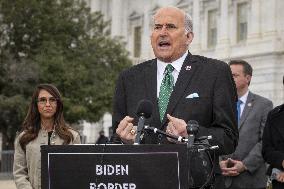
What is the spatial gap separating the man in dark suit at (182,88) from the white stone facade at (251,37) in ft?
118

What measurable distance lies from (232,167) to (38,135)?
7.04 feet

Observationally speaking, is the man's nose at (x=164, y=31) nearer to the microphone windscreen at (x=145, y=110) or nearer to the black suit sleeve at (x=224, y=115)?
the black suit sleeve at (x=224, y=115)

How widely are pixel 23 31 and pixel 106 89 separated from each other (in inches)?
193

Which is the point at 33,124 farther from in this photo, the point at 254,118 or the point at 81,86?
the point at 81,86

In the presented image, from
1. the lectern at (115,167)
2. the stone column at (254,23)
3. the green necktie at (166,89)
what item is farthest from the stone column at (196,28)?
A: the lectern at (115,167)

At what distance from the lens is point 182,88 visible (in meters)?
4.34

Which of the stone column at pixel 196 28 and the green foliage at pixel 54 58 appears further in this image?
the stone column at pixel 196 28

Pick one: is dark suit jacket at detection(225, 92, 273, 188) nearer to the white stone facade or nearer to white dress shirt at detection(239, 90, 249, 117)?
white dress shirt at detection(239, 90, 249, 117)

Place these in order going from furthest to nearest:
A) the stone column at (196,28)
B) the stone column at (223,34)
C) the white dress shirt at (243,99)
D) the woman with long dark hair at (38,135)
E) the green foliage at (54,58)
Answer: the stone column at (196,28) < the stone column at (223,34) < the green foliage at (54,58) < the white dress shirt at (243,99) < the woman with long dark hair at (38,135)

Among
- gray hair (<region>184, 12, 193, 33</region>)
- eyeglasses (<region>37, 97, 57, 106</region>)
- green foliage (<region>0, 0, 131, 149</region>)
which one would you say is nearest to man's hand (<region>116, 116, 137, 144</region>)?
gray hair (<region>184, 12, 193, 33</region>)

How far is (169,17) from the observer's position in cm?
432

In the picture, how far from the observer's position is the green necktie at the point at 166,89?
14.3ft

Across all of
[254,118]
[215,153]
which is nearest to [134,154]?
[215,153]

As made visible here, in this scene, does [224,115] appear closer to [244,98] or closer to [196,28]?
[244,98]
